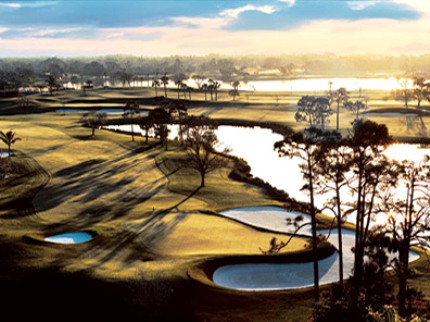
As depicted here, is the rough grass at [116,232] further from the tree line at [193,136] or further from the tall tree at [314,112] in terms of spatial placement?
the tall tree at [314,112]

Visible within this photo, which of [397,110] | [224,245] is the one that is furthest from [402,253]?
[397,110]

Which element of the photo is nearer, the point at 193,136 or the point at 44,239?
the point at 44,239

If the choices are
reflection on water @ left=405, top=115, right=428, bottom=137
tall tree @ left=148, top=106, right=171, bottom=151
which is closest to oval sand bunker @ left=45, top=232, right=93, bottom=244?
tall tree @ left=148, top=106, right=171, bottom=151

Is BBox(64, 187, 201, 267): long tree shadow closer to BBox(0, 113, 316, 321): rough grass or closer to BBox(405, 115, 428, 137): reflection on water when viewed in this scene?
BBox(0, 113, 316, 321): rough grass

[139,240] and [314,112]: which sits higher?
[314,112]

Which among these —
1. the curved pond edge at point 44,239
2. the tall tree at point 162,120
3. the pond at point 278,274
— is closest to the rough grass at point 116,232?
the curved pond edge at point 44,239

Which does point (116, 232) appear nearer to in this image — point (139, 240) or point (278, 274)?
point (139, 240)

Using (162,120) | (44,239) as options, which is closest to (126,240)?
(44,239)
